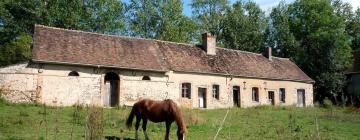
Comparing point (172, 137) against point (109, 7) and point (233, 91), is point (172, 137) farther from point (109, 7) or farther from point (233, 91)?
point (109, 7)

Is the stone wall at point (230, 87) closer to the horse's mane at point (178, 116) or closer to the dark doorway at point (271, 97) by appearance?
the dark doorway at point (271, 97)

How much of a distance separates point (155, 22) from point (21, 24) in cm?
1499

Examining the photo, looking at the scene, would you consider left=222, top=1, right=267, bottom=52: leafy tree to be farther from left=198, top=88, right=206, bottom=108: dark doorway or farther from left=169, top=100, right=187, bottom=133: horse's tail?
left=169, top=100, right=187, bottom=133: horse's tail

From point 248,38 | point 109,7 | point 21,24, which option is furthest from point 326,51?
point 21,24

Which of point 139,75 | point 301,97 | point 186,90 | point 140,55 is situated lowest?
point 301,97

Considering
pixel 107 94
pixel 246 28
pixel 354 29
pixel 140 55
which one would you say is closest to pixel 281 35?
pixel 246 28

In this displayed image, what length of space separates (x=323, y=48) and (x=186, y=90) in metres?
19.8

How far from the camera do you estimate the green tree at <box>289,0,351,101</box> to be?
40.8 meters

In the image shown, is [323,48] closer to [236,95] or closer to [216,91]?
[236,95]

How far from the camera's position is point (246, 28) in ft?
163

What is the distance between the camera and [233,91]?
103ft

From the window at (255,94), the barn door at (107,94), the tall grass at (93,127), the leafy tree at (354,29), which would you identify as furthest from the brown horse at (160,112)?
the leafy tree at (354,29)

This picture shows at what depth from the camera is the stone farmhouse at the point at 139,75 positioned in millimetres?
23078

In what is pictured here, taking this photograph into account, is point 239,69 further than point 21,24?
No
